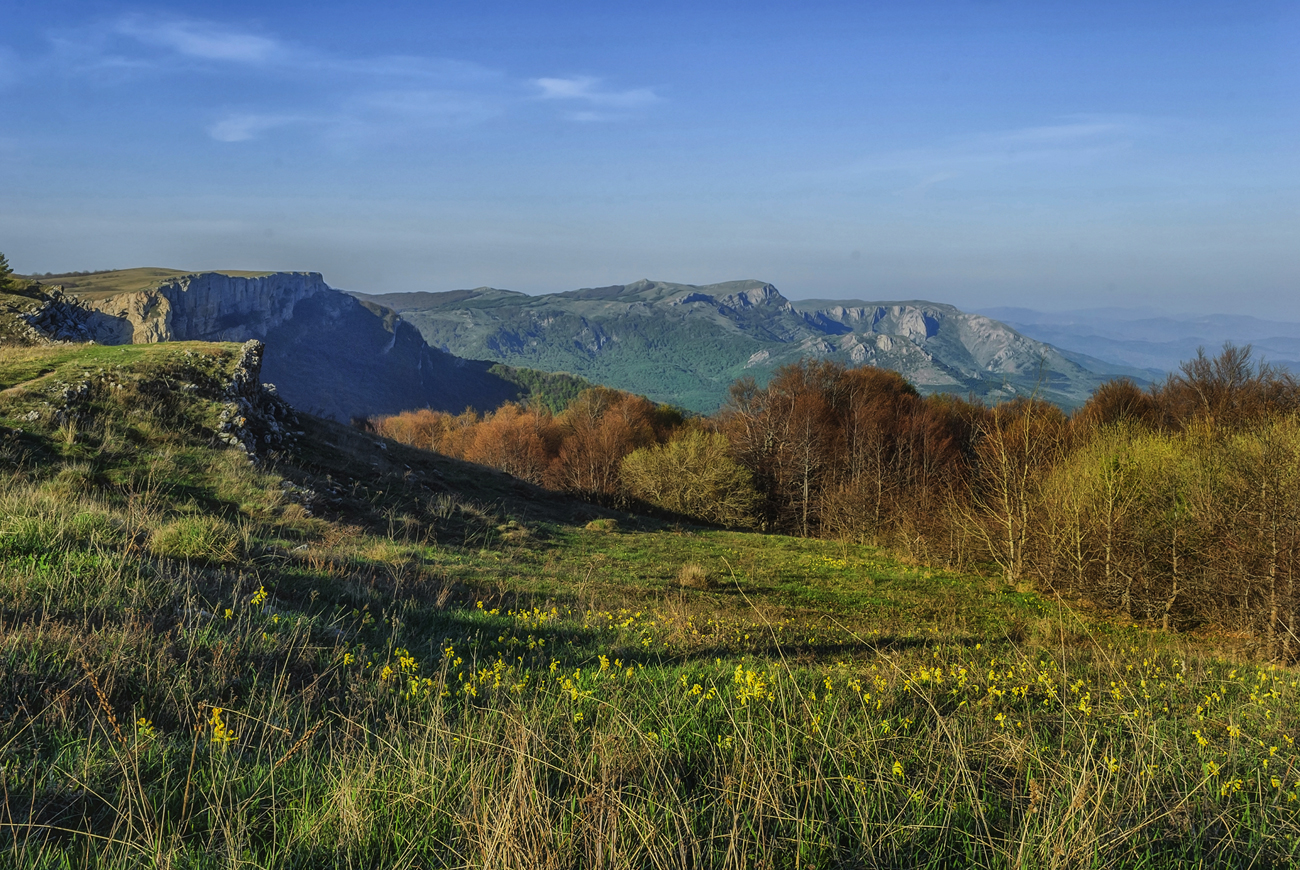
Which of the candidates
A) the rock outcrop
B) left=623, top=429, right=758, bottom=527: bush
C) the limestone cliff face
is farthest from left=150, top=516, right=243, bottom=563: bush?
the limestone cliff face

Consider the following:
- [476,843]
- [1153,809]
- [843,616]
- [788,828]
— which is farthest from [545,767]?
[843,616]

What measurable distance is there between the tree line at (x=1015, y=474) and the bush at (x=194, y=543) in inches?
411

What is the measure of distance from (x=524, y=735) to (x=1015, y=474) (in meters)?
23.8

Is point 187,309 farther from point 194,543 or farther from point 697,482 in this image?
point 194,543

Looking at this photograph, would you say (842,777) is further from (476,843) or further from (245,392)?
(245,392)

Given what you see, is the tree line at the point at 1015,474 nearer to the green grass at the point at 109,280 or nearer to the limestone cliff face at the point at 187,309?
the limestone cliff face at the point at 187,309

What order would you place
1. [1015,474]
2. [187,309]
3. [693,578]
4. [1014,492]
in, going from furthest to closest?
[187,309]
[1014,492]
[1015,474]
[693,578]

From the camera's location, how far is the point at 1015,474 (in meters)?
22.9

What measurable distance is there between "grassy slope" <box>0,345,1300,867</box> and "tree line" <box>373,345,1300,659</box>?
282 centimetres

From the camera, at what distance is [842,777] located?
10.6ft

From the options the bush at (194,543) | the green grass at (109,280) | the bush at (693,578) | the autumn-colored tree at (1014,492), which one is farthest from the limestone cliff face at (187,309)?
the autumn-colored tree at (1014,492)

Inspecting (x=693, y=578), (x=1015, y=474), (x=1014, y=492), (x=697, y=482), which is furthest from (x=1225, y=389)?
(x=693, y=578)

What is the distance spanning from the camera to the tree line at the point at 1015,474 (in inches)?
645

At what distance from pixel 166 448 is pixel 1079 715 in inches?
732
